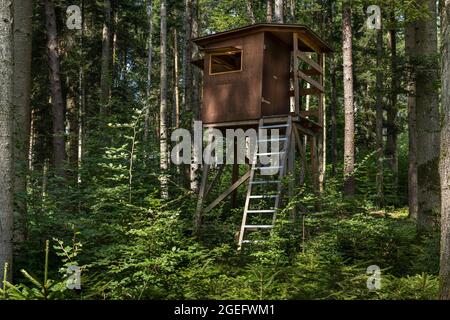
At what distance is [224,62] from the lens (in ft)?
45.3

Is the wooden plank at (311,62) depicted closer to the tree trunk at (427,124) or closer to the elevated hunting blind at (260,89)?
the elevated hunting blind at (260,89)

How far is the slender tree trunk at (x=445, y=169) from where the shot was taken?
4914 mm

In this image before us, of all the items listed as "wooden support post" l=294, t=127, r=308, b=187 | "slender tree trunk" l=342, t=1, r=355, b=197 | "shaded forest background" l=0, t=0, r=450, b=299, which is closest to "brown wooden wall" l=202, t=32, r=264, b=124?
"wooden support post" l=294, t=127, r=308, b=187

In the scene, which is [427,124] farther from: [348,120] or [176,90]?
[176,90]

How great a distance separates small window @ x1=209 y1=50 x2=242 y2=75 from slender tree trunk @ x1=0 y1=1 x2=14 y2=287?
7.83m

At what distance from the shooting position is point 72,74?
2077 cm

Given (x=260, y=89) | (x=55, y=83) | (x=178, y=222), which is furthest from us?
(x=55, y=83)

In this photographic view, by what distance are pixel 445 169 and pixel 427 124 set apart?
6672 millimetres

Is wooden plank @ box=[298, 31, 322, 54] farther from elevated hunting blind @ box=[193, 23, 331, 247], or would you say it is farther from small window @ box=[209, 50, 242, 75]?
Result: small window @ box=[209, 50, 242, 75]

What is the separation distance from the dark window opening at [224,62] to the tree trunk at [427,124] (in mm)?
5010

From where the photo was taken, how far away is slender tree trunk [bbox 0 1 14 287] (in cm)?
528

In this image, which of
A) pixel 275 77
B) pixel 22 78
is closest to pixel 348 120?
pixel 275 77

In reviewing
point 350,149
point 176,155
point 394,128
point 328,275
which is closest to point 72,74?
point 176,155

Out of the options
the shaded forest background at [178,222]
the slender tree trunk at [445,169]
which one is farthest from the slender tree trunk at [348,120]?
the slender tree trunk at [445,169]
